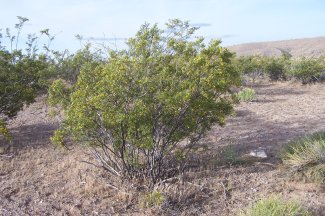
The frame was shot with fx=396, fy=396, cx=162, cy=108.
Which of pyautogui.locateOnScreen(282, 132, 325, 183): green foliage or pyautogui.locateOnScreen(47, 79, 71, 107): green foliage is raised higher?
pyautogui.locateOnScreen(47, 79, 71, 107): green foliage

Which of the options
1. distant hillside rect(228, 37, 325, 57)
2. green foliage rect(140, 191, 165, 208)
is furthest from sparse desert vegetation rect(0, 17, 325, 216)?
distant hillside rect(228, 37, 325, 57)

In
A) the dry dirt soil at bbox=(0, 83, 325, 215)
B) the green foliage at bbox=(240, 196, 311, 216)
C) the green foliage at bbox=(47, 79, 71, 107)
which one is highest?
the green foliage at bbox=(47, 79, 71, 107)

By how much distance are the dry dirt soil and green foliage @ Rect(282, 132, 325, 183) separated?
157 mm

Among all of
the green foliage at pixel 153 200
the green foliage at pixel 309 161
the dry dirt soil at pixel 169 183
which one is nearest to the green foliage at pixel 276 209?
the dry dirt soil at pixel 169 183

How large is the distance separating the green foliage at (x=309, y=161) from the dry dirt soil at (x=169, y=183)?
157 mm

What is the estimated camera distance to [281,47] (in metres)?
77.9

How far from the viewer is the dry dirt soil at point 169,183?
570cm

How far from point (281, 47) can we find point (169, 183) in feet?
251

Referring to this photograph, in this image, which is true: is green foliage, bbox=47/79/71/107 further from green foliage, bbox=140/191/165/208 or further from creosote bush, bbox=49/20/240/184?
green foliage, bbox=140/191/165/208

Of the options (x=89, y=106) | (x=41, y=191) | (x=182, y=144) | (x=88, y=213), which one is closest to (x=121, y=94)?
(x=89, y=106)

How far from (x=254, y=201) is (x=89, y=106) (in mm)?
2697

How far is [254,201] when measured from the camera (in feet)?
18.4

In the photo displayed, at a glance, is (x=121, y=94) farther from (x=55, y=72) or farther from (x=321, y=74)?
(x=321, y=74)

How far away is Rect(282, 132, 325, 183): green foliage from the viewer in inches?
237
